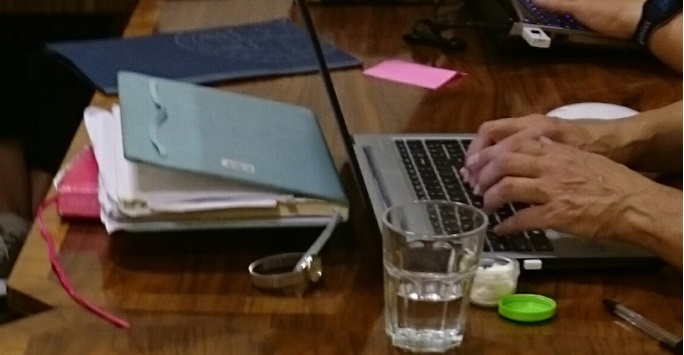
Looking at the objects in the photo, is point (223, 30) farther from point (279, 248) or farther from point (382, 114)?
point (279, 248)

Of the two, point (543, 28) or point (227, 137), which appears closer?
point (227, 137)

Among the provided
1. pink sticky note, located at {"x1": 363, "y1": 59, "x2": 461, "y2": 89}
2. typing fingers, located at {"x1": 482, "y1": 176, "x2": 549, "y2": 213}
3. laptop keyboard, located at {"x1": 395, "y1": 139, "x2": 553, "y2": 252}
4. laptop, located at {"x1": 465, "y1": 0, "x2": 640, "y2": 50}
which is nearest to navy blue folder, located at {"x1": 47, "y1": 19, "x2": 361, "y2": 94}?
pink sticky note, located at {"x1": 363, "y1": 59, "x2": 461, "y2": 89}

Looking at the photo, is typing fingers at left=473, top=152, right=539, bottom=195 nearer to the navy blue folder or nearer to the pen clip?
the pen clip

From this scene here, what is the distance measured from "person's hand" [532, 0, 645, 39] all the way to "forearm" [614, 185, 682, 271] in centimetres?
69

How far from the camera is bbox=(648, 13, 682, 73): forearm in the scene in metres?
1.48

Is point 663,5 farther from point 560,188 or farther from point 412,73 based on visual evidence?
point 560,188

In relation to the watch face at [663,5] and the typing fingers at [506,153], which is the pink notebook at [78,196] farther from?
the watch face at [663,5]

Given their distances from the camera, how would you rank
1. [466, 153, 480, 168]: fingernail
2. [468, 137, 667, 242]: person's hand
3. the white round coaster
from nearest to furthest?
[468, 137, 667, 242]: person's hand, [466, 153, 480, 168]: fingernail, the white round coaster

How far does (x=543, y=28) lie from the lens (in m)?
1.68

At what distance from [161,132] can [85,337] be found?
253mm

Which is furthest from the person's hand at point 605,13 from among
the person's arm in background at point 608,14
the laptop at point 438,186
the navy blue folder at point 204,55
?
the laptop at point 438,186

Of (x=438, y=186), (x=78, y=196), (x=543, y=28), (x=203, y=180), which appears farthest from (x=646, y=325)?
(x=543, y=28)

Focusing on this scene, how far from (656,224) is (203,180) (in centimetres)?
42

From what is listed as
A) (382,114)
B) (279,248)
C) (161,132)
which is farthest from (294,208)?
(382,114)
